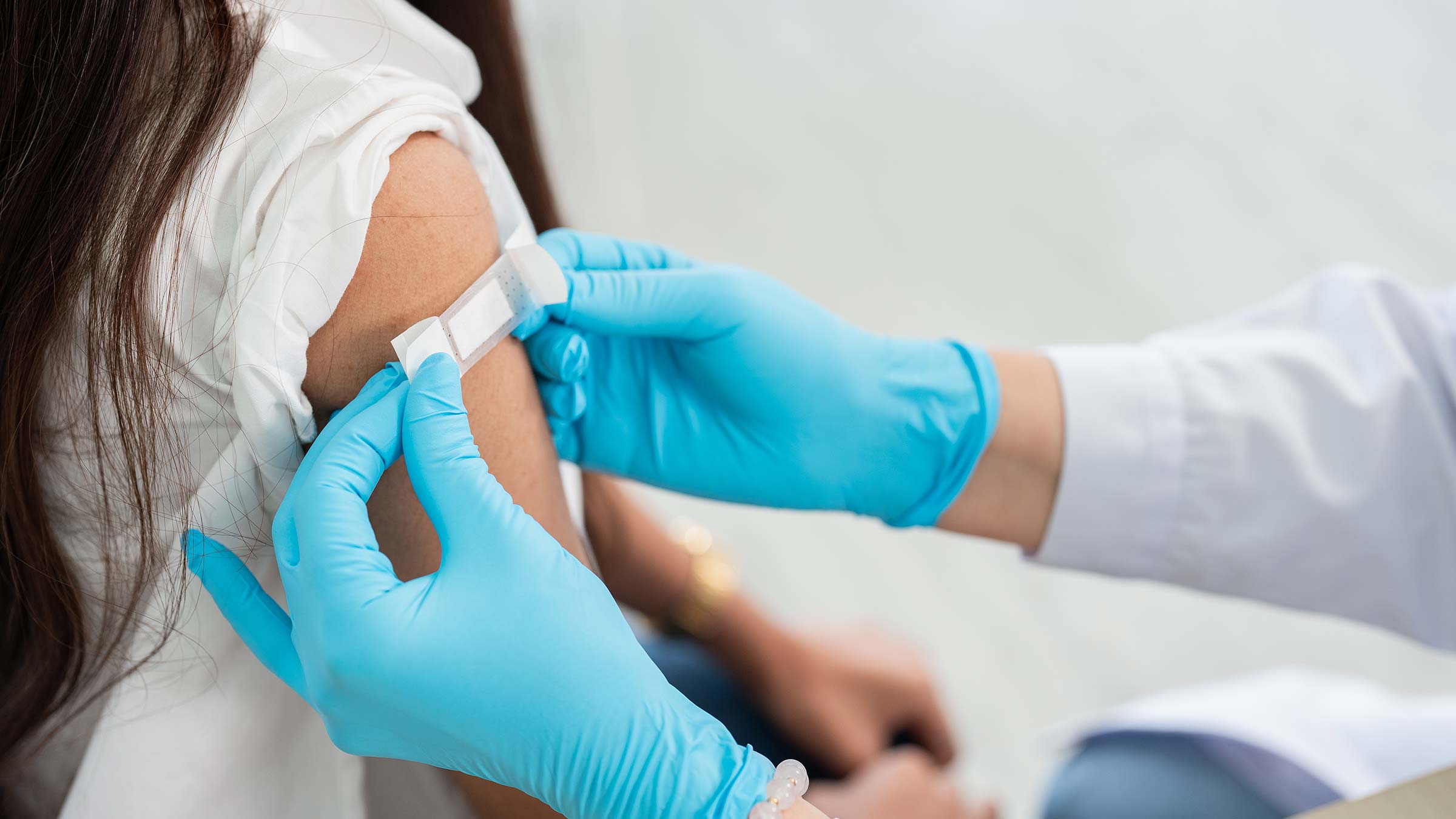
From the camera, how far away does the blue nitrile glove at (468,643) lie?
58 centimetres

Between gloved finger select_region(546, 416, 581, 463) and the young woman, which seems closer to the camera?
the young woman

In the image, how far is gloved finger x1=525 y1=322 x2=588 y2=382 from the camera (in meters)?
0.75

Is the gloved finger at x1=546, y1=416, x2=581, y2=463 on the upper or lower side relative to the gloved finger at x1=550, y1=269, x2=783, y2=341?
lower

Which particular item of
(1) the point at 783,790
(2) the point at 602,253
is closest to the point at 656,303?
(2) the point at 602,253

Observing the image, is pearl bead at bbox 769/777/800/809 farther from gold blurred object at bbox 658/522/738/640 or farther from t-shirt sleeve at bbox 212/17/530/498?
gold blurred object at bbox 658/522/738/640

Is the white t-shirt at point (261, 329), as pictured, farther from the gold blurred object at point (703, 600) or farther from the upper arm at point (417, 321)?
the gold blurred object at point (703, 600)

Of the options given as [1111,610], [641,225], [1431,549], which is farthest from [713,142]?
[1431,549]

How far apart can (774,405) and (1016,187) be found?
1.62 meters

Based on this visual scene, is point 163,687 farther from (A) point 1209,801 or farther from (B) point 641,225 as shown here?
(B) point 641,225

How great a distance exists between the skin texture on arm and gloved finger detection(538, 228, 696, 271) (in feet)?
0.34

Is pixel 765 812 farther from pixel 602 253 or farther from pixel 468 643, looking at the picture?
pixel 602 253

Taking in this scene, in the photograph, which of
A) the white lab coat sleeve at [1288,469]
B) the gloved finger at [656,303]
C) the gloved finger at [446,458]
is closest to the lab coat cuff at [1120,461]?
the white lab coat sleeve at [1288,469]

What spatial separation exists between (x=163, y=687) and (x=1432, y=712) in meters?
1.13

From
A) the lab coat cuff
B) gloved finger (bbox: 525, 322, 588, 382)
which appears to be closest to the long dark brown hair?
gloved finger (bbox: 525, 322, 588, 382)
